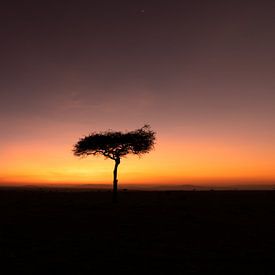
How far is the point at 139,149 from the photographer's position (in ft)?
176
